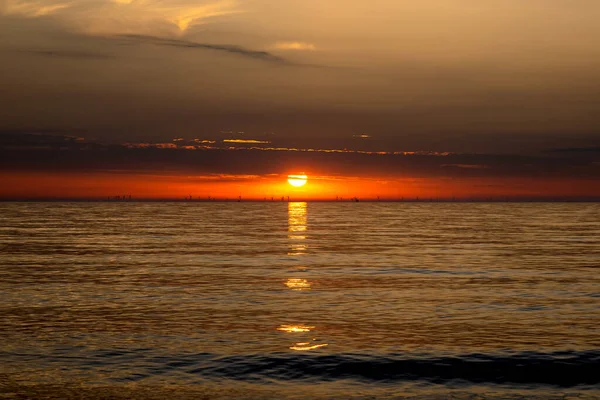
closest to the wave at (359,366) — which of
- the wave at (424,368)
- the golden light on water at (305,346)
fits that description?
the wave at (424,368)

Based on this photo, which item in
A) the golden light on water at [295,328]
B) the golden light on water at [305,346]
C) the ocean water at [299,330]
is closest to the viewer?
the ocean water at [299,330]

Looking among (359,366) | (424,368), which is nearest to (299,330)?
(359,366)

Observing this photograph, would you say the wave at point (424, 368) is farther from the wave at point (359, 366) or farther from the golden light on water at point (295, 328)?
the golden light on water at point (295, 328)

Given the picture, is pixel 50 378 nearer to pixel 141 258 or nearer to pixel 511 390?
pixel 511 390

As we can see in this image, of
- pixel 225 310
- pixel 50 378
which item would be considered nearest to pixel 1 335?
pixel 50 378

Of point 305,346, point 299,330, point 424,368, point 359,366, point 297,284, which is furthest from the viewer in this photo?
point 297,284

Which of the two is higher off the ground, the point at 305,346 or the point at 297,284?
the point at 305,346

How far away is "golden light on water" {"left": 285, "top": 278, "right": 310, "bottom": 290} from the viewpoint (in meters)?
41.3

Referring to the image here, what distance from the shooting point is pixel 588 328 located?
2864cm

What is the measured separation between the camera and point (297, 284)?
140 ft

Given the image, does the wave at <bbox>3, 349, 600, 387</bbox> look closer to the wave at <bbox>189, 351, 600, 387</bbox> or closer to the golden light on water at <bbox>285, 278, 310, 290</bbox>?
the wave at <bbox>189, 351, 600, 387</bbox>

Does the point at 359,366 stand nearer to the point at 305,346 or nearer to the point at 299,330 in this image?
the point at 305,346

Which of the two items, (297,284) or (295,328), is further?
(297,284)

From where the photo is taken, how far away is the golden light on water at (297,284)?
1628 inches
